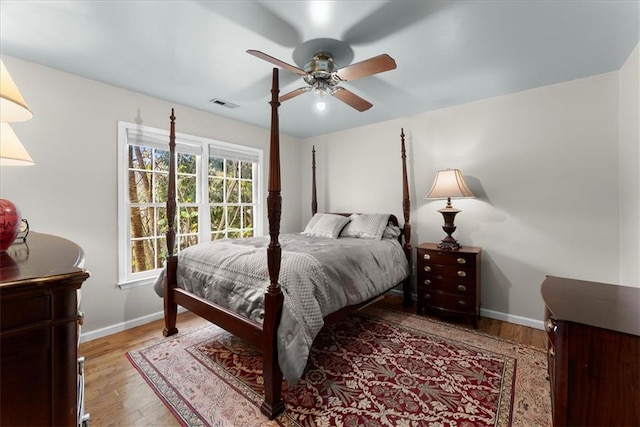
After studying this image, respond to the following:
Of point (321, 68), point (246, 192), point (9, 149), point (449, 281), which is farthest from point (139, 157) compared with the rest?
point (449, 281)

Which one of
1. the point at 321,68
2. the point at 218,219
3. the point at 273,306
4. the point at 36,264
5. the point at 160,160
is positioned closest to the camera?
the point at 36,264

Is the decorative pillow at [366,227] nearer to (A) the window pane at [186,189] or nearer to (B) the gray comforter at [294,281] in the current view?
(B) the gray comforter at [294,281]

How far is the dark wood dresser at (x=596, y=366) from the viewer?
3.36 ft

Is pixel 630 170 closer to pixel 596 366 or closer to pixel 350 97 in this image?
pixel 596 366

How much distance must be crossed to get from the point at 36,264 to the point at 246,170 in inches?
137

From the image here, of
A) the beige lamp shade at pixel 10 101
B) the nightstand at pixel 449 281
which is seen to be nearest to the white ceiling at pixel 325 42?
the beige lamp shade at pixel 10 101

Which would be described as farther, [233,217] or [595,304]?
[233,217]

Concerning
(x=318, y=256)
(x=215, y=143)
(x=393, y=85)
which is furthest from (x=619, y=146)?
(x=215, y=143)

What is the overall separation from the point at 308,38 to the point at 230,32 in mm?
538

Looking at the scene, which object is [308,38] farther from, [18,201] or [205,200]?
[18,201]

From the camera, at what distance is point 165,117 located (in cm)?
312

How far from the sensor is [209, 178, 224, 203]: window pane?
12.0 feet

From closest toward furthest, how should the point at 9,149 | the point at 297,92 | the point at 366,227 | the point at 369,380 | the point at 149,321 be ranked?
the point at 9,149
the point at 369,380
the point at 297,92
the point at 149,321
the point at 366,227

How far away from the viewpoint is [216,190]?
12.2 feet
